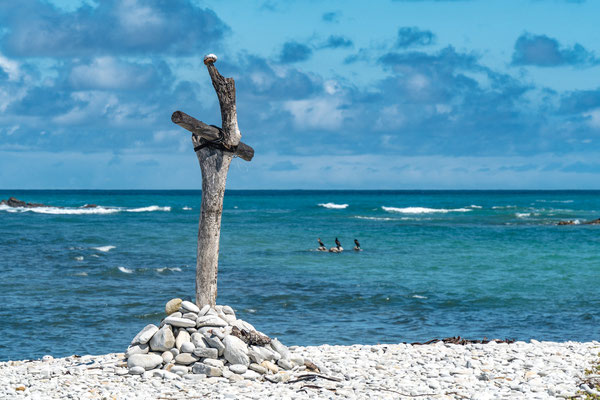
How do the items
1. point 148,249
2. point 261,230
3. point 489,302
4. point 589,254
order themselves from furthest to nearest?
point 261,230 < point 148,249 < point 589,254 < point 489,302

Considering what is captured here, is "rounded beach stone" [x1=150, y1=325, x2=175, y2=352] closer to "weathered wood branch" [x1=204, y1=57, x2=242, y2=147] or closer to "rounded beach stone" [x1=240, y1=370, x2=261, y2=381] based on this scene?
"rounded beach stone" [x1=240, y1=370, x2=261, y2=381]

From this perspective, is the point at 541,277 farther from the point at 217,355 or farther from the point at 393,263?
the point at 217,355

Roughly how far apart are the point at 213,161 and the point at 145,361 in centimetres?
333

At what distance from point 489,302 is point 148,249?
745 inches

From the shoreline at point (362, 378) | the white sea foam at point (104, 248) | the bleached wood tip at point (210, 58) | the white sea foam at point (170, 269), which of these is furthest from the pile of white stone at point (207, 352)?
the white sea foam at point (104, 248)

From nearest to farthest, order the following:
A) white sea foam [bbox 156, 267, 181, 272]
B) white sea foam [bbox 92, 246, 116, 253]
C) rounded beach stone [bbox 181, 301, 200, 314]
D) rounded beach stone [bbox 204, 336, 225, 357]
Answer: rounded beach stone [bbox 204, 336, 225, 357], rounded beach stone [bbox 181, 301, 200, 314], white sea foam [bbox 156, 267, 181, 272], white sea foam [bbox 92, 246, 116, 253]

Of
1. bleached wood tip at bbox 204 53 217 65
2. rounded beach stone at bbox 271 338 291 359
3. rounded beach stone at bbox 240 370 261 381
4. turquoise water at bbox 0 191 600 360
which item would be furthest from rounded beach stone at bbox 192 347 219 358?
bleached wood tip at bbox 204 53 217 65

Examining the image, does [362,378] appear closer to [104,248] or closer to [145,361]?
[145,361]

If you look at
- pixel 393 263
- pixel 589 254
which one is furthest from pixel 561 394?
pixel 589 254

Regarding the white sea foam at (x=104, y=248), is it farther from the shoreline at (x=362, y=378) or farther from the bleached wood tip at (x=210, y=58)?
the bleached wood tip at (x=210, y=58)

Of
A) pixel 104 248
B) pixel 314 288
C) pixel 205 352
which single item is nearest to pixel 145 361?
pixel 205 352

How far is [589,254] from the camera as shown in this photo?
29641 millimetres

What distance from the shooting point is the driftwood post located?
10.3 meters

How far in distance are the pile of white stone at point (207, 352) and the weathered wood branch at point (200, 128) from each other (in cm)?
271
